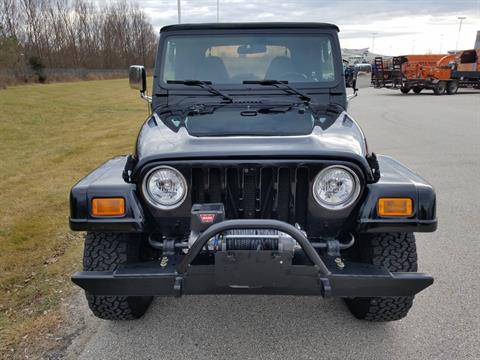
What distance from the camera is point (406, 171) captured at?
278cm

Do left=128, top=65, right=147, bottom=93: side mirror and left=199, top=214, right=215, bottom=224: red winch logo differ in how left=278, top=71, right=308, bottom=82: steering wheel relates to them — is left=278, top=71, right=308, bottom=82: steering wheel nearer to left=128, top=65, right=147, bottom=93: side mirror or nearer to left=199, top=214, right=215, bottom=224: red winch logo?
left=128, top=65, right=147, bottom=93: side mirror

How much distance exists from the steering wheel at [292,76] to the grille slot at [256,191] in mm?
1338

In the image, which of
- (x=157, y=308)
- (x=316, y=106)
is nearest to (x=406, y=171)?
(x=316, y=106)

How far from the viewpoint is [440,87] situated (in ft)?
80.2

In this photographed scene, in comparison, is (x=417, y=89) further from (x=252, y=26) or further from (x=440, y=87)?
(x=252, y=26)

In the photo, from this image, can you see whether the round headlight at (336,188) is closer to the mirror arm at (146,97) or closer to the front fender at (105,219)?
the front fender at (105,219)

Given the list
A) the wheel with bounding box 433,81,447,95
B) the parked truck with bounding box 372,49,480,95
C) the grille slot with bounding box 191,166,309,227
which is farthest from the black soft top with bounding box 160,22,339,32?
the wheel with bounding box 433,81,447,95

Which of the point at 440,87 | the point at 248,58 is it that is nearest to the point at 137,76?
the point at 248,58

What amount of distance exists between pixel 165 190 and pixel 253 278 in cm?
69

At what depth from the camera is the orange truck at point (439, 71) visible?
24141 millimetres

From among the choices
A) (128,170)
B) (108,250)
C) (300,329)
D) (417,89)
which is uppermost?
(128,170)

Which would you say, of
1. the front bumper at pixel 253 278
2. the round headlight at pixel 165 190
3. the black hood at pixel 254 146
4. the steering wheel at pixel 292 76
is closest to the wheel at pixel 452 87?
the steering wheel at pixel 292 76

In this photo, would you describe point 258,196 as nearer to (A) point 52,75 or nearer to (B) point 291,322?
(B) point 291,322

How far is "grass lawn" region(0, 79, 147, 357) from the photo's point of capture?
3191mm
